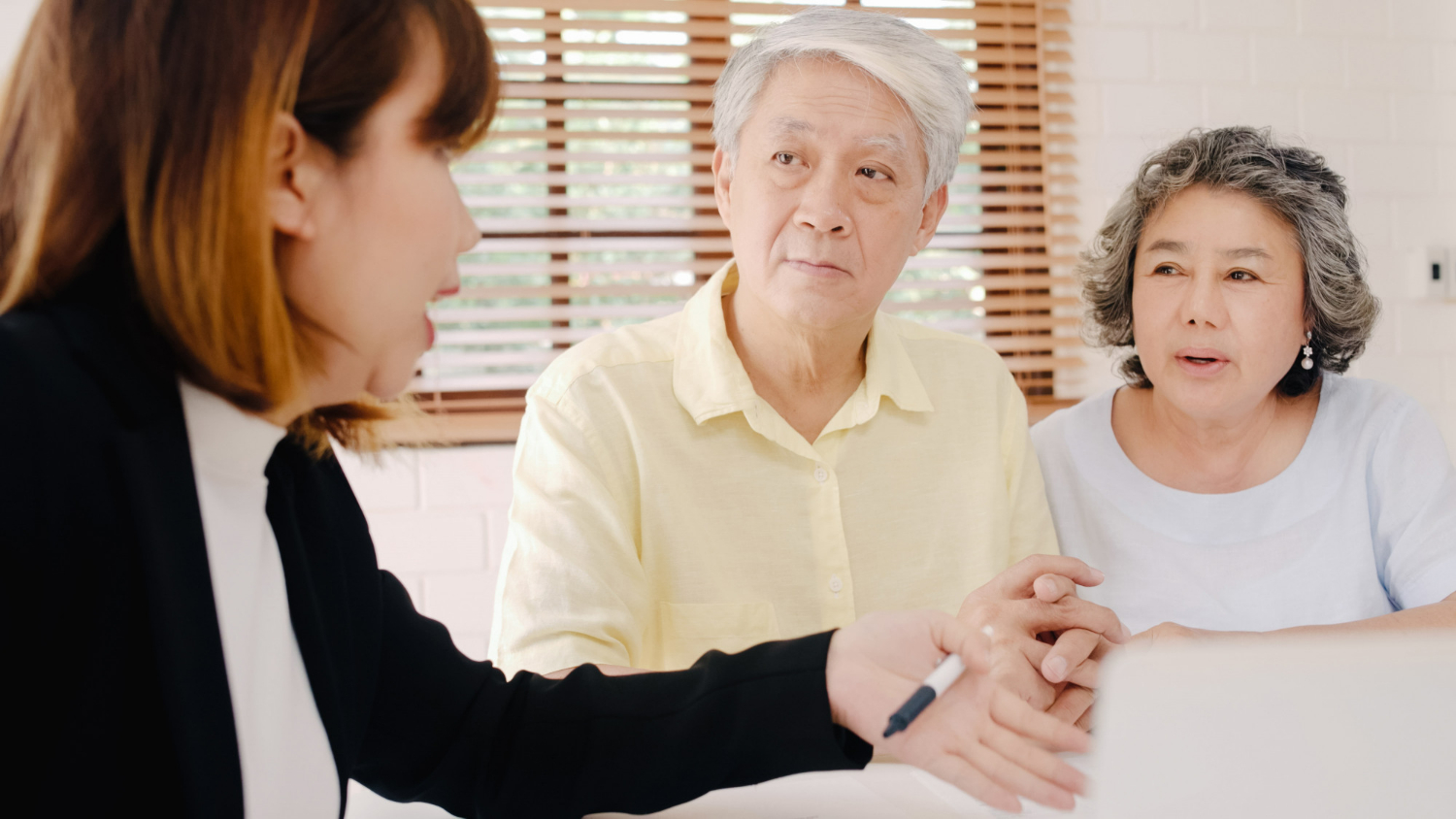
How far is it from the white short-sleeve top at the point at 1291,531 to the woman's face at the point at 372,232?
1046 millimetres

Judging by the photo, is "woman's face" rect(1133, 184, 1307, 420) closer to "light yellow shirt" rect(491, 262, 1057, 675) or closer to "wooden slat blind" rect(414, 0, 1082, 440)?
"light yellow shirt" rect(491, 262, 1057, 675)

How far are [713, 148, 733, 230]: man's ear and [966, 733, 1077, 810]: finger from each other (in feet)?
2.75

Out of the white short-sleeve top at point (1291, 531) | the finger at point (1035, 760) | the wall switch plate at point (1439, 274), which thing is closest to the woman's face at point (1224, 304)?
the white short-sleeve top at point (1291, 531)

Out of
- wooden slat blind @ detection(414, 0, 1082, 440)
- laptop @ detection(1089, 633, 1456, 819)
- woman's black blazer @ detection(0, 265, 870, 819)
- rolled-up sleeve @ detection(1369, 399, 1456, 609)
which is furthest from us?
wooden slat blind @ detection(414, 0, 1082, 440)

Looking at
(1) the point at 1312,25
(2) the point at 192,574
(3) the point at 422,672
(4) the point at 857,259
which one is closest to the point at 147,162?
(2) the point at 192,574

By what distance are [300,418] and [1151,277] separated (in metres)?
1.17

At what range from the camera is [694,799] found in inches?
31.4

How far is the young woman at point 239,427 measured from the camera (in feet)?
1.69

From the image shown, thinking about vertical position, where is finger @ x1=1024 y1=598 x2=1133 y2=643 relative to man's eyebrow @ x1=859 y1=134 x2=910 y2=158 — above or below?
below

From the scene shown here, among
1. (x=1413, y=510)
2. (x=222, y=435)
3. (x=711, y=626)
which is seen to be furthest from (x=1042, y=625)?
(x=222, y=435)

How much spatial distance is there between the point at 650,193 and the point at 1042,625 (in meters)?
1.53

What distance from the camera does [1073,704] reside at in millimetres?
1095

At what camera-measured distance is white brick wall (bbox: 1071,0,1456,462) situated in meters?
2.39

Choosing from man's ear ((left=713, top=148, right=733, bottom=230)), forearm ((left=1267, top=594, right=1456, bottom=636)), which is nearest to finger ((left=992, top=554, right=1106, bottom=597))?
forearm ((left=1267, top=594, right=1456, bottom=636))
